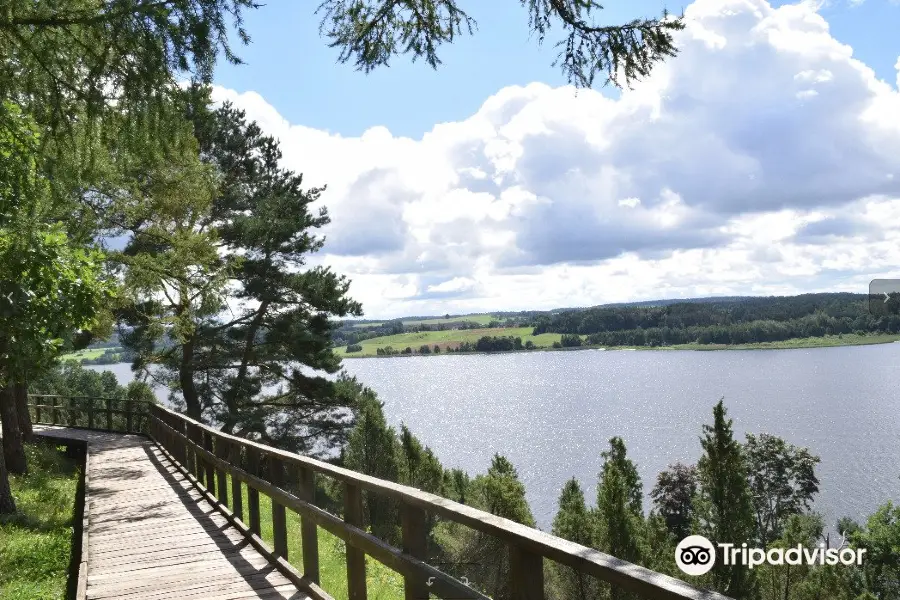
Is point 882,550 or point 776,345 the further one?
point 776,345

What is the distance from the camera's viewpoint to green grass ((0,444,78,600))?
23.3 feet

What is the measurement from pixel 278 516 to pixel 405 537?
271 centimetres

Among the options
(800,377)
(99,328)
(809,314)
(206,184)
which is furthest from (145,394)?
(809,314)

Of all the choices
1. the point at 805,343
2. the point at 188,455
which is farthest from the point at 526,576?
the point at 805,343

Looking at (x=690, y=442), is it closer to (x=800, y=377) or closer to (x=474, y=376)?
(x=800, y=377)

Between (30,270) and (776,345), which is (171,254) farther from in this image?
(776,345)

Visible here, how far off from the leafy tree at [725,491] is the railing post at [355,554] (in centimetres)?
3741

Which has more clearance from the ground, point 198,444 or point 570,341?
point 198,444

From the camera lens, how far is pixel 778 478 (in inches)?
2066

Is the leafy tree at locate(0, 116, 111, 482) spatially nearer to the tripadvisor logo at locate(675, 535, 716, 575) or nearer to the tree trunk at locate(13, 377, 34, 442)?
the tripadvisor logo at locate(675, 535, 716, 575)

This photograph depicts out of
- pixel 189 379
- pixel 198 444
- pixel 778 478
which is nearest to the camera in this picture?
pixel 198 444

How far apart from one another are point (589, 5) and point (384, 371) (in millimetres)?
165715

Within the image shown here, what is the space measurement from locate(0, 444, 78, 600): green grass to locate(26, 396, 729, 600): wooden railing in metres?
1.83

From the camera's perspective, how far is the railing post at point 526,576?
9.00ft
